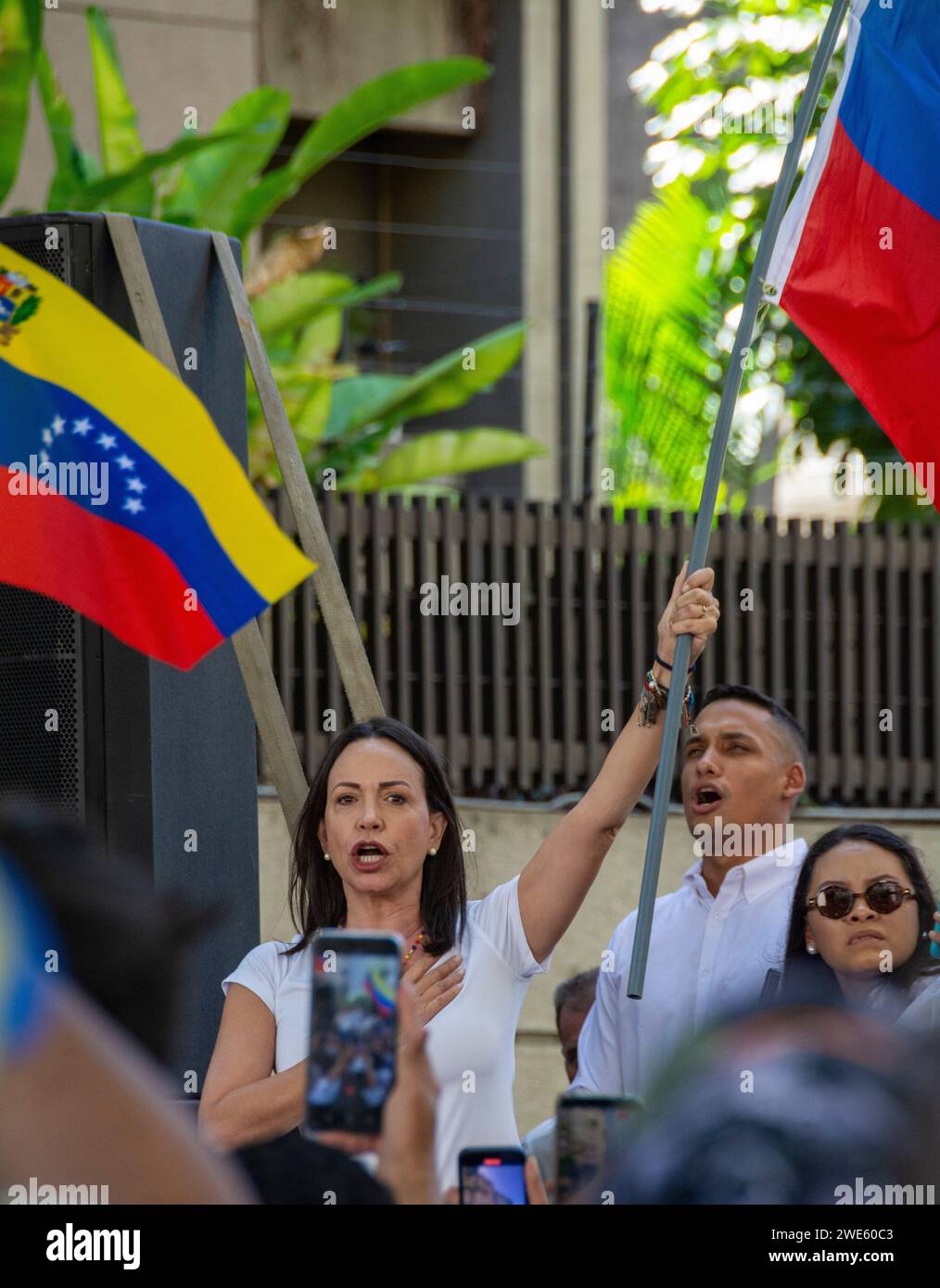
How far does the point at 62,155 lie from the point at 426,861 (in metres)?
6.59

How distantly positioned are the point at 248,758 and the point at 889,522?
17.2 ft

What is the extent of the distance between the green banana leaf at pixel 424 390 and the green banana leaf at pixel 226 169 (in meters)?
1.34

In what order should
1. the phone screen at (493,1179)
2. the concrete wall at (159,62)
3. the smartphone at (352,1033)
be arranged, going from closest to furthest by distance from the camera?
the smartphone at (352,1033), the phone screen at (493,1179), the concrete wall at (159,62)

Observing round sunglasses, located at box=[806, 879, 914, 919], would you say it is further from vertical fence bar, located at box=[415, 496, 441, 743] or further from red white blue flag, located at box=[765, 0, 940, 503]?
vertical fence bar, located at box=[415, 496, 441, 743]

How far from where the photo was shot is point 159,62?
13414mm

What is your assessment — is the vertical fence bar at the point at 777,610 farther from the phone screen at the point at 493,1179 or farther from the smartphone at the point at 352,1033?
the smartphone at the point at 352,1033

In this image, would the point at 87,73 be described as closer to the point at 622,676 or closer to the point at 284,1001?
the point at 622,676

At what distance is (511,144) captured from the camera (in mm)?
15375

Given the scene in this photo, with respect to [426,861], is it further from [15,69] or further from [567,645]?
[15,69]

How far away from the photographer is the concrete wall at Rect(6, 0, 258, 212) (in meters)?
13.0

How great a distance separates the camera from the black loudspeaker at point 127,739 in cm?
488

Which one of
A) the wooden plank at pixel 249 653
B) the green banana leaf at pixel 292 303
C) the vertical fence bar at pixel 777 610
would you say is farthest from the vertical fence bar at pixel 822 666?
the wooden plank at pixel 249 653

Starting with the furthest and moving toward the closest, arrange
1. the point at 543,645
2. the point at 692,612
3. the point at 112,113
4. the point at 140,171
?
the point at 112,113 → the point at 543,645 → the point at 140,171 → the point at 692,612
